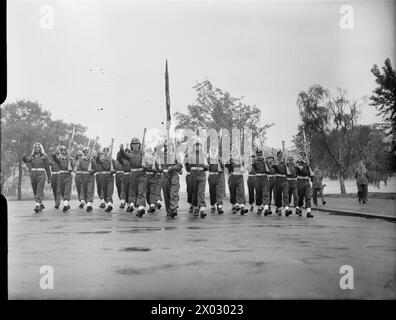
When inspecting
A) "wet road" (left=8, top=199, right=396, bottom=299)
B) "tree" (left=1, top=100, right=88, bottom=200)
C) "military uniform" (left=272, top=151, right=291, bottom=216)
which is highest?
"tree" (left=1, top=100, right=88, bottom=200)

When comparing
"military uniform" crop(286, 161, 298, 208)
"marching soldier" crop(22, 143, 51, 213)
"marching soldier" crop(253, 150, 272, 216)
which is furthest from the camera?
"marching soldier" crop(253, 150, 272, 216)

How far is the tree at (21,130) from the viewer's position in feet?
70.6

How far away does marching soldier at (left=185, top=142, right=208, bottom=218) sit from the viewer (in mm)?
16047

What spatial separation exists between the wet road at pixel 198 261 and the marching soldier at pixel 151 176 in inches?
170

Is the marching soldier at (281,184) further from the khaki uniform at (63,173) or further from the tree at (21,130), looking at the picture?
the tree at (21,130)

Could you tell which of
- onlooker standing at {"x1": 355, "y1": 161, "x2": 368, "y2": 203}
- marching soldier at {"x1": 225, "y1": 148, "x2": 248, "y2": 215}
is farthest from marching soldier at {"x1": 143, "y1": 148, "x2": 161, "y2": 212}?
onlooker standing at {"x1": 355, "y1": 161, "x2": 368, "y2": 203}

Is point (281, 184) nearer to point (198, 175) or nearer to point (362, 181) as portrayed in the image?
point (198, 175)

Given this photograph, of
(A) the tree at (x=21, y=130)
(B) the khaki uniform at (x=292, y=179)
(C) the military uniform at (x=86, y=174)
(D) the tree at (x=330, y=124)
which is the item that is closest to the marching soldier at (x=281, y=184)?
(B) the khaki uniform at (x=292, y=179)

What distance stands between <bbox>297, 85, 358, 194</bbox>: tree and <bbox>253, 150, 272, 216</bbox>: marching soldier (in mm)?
17050

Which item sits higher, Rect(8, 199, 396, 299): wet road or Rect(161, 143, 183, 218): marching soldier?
Rect(161, 143, 183, 218): marching soldier

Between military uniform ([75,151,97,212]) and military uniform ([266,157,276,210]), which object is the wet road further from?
military uniform ([75,151,97,212])

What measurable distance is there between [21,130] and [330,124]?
23.0 m

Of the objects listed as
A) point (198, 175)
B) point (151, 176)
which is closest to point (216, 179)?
point (198, 175)
